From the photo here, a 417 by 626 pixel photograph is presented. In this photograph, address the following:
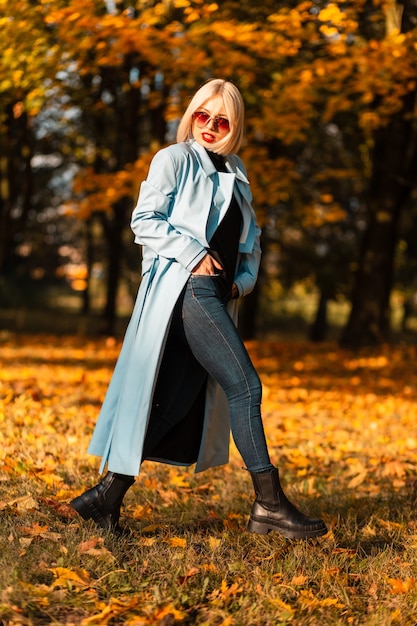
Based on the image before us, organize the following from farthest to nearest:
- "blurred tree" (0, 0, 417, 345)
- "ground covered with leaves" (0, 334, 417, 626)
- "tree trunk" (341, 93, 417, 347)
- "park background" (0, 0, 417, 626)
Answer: "tree trunk" (341, 93, 417, 347), "blurred tree" (0, 0, 417, 345), "park background" (0, 0, 417, 626), "ground covered with leaves" (0, 334, 417, 626)

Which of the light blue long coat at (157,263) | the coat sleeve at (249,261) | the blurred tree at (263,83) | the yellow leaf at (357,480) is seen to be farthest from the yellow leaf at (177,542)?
the blurred tree at (263,83)

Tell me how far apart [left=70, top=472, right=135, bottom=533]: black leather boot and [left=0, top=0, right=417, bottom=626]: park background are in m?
0.09

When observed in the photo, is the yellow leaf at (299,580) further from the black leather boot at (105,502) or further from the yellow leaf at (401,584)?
the black leather boot at (105,502)

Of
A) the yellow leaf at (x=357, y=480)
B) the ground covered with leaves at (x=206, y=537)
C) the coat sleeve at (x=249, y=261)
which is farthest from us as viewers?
the yellow leaf at (x=357, y=480)

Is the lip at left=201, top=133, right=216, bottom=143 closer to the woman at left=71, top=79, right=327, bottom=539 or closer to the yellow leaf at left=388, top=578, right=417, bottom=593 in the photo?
the woman at left=71, top=79, right=327, bottom=539

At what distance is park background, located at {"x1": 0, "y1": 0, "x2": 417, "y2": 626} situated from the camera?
10.2ft

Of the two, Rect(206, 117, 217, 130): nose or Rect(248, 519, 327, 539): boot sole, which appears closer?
Rect(248, 519, 327, 539): boot sole

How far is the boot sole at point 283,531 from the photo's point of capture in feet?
11.6

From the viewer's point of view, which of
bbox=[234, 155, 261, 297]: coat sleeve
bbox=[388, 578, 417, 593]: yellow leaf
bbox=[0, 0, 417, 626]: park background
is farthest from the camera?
bbox=[234, 155, 261, 297]: coat sleeve

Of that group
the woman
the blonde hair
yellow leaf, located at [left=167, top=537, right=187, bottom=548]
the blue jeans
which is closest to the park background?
yellow leaf, located at [left=167, top=537, right=187, bottom=548]

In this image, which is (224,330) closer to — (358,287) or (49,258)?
(358,287)

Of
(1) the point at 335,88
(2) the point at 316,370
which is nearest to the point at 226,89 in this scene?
(1) the point at 335,88

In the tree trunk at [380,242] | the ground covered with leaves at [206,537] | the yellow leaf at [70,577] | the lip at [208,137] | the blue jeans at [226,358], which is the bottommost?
the tree trunk at [380,242]

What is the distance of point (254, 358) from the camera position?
13695 millimetres
